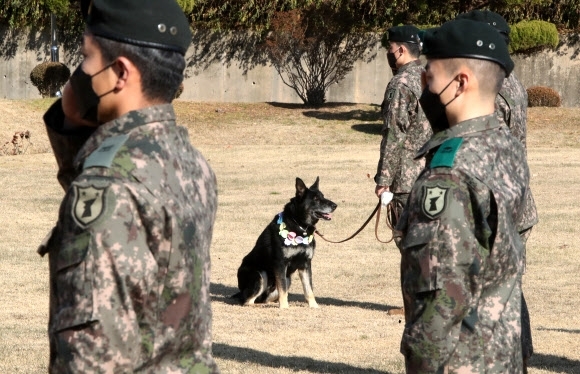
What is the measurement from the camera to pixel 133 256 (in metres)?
2.36

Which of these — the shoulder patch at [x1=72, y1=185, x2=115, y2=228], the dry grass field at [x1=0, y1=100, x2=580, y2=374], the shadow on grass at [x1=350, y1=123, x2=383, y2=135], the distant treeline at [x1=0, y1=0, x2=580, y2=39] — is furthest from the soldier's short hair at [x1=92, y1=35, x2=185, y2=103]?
the distant treeline at [x1=0, y1=0, x2=580, y2=39]

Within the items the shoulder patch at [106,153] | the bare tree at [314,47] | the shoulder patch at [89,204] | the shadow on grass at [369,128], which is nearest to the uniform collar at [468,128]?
the shoulder patch at [106,153]

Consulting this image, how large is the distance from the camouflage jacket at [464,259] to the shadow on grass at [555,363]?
4.17 metres

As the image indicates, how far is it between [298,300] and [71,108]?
8.54m

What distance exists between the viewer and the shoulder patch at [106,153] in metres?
2.44

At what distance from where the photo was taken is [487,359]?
3344mm

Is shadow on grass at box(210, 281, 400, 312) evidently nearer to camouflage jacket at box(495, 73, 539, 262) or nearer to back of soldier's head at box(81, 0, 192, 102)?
camouflage jacket at box(495, 73, 539, 262)

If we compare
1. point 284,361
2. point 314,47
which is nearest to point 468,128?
point 284,361

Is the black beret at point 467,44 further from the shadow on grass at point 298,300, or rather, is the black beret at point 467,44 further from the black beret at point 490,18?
the shadow on grass at point 298,300

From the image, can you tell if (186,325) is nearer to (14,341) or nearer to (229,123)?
(14,341)

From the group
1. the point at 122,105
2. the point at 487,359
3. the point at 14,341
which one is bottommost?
the point at 14,341

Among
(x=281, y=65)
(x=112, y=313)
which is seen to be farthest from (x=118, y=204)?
(x=281, y=65)

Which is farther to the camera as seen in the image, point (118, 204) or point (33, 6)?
point (33, 6)

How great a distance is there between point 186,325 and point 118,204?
13.9 inches
